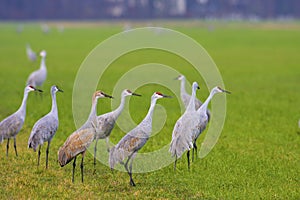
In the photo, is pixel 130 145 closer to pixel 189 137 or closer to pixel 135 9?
pixel 189 137

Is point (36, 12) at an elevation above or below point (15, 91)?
below

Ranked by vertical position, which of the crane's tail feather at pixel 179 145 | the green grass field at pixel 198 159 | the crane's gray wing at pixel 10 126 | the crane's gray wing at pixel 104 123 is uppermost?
the crane's gray wing at pixel 104 123

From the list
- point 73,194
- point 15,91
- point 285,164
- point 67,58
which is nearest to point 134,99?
point 15,91

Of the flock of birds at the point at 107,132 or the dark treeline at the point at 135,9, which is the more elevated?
the flock of birds at the point at 107,132

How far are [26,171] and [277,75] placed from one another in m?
18.4

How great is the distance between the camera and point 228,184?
934 centimetres

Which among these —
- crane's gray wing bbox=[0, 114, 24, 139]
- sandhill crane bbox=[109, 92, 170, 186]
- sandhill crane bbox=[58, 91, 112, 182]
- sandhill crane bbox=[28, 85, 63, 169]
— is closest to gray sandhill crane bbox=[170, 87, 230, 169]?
sandhill crane bbox=[109, 92, 170, 186]

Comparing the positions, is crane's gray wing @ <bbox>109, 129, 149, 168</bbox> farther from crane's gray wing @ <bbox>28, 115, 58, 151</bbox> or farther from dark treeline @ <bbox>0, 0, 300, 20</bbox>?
dark treeline @ <bbox>0, 0, 300, 20</bbox>

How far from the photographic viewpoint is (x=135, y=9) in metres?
110

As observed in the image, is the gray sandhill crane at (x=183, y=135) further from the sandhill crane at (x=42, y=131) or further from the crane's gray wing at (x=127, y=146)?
the sandhill crane at (x=42, y=131)

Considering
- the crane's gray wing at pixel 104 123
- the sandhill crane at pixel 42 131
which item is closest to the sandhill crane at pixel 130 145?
the crane's gray wing at pixel 104 123

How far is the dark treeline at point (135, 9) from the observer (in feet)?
343

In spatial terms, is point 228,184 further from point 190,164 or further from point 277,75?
point 277,75

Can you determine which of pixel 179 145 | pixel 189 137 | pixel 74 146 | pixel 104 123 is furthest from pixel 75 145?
pixel 189 137
